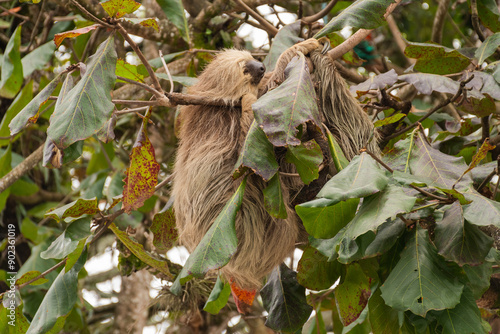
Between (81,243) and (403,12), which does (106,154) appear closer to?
(81,243)

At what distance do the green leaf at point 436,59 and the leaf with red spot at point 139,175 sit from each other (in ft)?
4.43

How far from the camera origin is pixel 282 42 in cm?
293

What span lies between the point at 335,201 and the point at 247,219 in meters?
1.06

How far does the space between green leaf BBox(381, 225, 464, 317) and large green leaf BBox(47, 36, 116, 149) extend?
1.19m

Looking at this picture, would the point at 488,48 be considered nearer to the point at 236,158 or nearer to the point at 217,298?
the point at 236,158

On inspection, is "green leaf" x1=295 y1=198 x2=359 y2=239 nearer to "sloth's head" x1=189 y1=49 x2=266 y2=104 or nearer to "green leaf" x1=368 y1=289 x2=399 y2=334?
"green leaf" x1=368 y1=289 x2=399 y2=334

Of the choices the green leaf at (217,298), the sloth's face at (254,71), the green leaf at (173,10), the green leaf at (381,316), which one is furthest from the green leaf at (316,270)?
the green leaf at (173,10)

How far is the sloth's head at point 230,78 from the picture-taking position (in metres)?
2.85

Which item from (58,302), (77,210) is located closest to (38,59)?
(77,210)

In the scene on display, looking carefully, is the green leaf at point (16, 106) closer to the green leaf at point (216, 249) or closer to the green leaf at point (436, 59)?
the green leaf at point (216, 249)

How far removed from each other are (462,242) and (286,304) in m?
1.10

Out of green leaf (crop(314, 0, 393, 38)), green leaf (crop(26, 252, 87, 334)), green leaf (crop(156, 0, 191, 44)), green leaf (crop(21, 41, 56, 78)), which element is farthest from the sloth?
green leaf (crop(21, 41, 56, 78))

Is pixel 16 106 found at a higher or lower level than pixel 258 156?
lower

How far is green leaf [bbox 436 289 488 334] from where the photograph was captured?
5.63 ft
